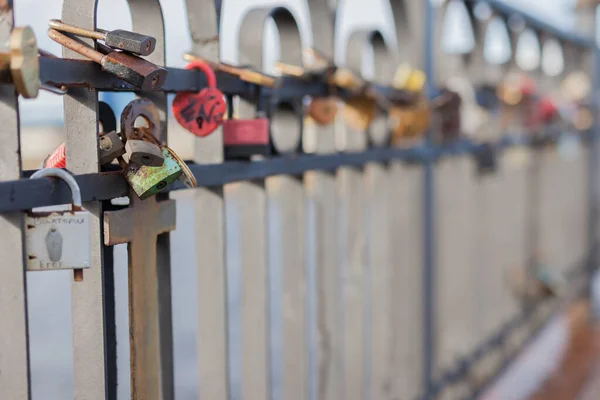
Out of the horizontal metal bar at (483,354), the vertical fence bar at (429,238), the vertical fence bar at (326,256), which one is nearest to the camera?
the vertical fence bar at (326,256)

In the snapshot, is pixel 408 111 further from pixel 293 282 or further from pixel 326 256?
pixel 293 282

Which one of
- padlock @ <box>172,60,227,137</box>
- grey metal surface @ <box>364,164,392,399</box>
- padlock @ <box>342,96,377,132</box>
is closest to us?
padlock @ <box>172,60,227,137</box>

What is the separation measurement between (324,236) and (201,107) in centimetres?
65

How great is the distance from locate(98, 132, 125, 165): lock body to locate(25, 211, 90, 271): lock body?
0.10 meters

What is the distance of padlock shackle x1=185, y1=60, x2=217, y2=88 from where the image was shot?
1.28 m

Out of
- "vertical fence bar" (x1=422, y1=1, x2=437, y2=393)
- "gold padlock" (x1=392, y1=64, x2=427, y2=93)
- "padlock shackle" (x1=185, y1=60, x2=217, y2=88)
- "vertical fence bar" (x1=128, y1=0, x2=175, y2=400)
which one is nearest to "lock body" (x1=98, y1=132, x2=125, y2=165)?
"vertical fence bar" (x1=128, y1=0, x2=175, y2=400)

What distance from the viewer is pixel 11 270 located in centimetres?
97

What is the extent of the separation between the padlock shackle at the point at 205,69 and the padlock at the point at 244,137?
0.13 metres

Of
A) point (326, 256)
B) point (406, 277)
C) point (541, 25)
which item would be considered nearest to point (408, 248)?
point (406, 277)

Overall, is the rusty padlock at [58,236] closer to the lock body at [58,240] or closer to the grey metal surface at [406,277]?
the lock body at [58,240]

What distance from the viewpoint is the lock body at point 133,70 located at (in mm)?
1011

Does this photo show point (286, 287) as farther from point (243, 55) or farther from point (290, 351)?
point (243, 55)

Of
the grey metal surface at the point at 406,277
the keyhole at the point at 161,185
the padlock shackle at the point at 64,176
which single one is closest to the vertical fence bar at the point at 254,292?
the keyhole at the point at 161,185

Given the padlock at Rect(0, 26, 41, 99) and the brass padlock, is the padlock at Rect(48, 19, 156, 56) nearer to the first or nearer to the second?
the padlock at Rect(0, 26, 41, 99)
